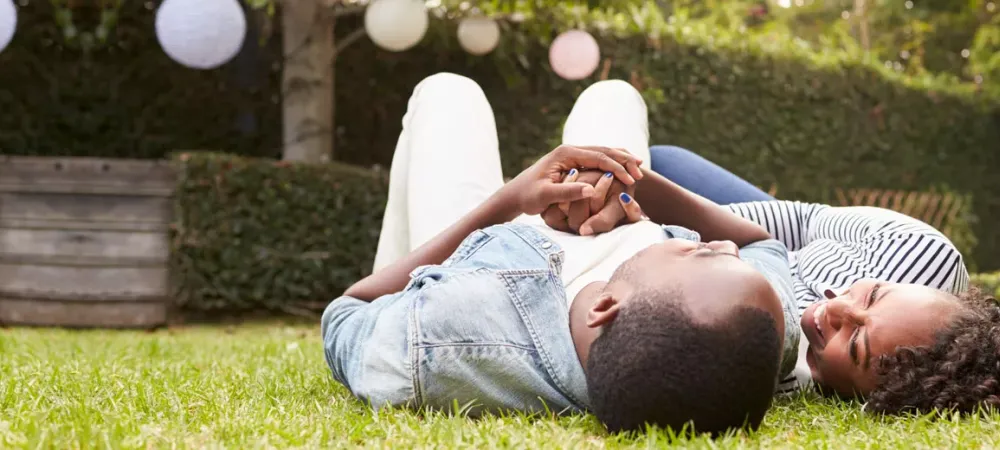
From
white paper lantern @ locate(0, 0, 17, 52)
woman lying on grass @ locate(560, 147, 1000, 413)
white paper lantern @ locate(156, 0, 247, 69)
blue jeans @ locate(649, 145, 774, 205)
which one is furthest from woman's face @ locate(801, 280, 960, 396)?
white paper lantern @ locate(0, 0, 17, 52)

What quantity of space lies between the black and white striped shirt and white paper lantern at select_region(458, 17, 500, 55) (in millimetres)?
4103

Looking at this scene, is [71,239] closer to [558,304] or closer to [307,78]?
[307,78]

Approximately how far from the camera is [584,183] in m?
2.38

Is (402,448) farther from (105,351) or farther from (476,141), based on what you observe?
(105,351)

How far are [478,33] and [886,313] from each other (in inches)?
200

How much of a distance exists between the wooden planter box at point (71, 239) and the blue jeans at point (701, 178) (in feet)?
14.1

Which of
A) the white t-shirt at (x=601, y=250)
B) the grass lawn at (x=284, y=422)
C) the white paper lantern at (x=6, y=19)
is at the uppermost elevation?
the white paper lantern at (x=6, y=19)

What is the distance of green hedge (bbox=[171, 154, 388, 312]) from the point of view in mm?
6438

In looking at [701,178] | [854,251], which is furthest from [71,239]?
[854,251]

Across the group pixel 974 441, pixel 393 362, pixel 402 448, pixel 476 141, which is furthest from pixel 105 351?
pixel 974 441

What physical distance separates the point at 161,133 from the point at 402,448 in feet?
20.4

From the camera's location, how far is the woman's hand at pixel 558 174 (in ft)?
7.92

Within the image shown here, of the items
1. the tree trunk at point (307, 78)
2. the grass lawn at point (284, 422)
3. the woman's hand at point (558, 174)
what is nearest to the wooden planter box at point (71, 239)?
the tree trunk at point (307, 78)

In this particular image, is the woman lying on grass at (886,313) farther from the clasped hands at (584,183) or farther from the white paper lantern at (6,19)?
the white paper lantern at (6,19)
